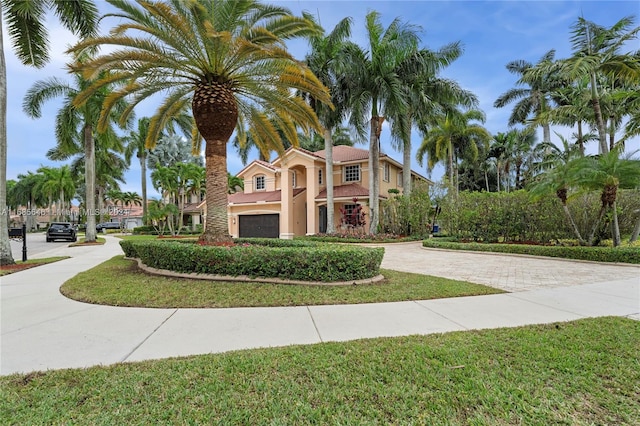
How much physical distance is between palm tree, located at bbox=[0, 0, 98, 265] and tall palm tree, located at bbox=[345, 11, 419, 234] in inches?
506

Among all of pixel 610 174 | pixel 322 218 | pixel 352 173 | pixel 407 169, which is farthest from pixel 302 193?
pixel 610 174

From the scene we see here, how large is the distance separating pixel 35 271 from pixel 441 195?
68.5 ft

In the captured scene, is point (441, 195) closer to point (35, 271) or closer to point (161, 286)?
point (161, 286)

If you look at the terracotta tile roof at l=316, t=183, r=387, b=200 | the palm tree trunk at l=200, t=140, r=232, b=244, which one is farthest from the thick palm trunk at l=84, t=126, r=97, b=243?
the palm tree trunk at l=200, t=140, r=232, b=244

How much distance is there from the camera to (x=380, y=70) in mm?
18922

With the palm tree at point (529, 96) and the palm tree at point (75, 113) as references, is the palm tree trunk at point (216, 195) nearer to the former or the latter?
the palm tree at point (75, 113)

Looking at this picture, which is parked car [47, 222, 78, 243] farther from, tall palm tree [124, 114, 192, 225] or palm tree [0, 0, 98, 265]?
palm tree [0, 0, 98, 265]

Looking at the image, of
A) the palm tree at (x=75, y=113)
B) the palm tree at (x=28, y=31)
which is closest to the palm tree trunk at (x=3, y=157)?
the palm tree at (x=28, y=31)

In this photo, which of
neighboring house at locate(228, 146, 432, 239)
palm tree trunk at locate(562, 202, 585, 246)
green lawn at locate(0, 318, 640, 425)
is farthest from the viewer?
neighboring house at locate(228, 146, 432, 239)

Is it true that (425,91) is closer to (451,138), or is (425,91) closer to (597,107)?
(451,138)

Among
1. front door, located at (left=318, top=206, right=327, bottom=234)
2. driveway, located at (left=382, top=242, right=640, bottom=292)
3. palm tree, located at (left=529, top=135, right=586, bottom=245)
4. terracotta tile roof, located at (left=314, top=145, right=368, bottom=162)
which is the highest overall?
terracotta tile roof, located at (left=314, top=145, right=368, bottom=162)

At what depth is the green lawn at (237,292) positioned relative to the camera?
5.77 m

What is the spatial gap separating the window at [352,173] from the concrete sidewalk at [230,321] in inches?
762

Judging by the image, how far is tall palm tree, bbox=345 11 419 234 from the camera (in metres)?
18.4
